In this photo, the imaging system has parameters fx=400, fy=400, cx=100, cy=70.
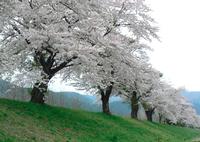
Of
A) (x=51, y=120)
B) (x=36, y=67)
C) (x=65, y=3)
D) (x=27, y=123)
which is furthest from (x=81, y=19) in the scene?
(x=27, y=123)

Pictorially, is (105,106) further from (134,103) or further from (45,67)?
(134,103)

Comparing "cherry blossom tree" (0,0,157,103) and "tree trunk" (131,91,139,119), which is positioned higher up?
"cherry blossom tree" (0,0,157,103)

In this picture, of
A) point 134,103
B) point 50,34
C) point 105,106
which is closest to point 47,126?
point 50,34

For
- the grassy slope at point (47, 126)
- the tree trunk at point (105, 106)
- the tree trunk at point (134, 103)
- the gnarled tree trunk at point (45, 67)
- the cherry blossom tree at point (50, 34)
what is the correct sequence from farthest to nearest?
the tree trunk at point (134, 103)
the tree trunk at point (105, 106)
the gnarled tree trunk at point (45, 67)
the cherry blossom tree at point (50, 34)
the grassy slope at point (47, 126)

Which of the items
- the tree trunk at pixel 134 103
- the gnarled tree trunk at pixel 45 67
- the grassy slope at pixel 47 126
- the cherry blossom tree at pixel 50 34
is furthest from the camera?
the tree trunk at pixel 134 103

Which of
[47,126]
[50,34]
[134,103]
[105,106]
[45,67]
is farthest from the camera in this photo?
[134,103]

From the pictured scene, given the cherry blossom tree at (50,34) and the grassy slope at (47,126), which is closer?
the grassy slope at (47,126)

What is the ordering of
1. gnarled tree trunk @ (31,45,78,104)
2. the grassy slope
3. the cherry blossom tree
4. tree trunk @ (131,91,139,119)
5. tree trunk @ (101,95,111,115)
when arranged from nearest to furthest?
the grassy slope
the cherry blossom tree
gnarled tree trunk @ (31,45,78,104)
tree trunk @ (101,95,111,115)
tree trunk @ (131,91,139,119)

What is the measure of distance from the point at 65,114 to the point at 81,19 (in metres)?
7.57

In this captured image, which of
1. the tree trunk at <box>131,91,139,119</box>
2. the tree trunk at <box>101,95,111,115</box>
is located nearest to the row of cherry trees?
the tree trunk at <box>101,95,111,115</box>

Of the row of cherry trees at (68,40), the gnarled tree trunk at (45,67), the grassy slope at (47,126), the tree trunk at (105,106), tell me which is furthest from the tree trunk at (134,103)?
the gnarled tree trunk at (45,67)

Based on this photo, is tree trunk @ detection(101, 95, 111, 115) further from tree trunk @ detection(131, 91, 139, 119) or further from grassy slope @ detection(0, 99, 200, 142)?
tree trunk @ detection(131, 91, 139, 119)

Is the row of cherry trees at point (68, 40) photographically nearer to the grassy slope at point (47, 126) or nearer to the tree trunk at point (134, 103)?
the grassy slope at point (47, 126)

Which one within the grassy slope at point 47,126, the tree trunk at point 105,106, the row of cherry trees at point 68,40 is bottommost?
the grassy slope at point 47,126
